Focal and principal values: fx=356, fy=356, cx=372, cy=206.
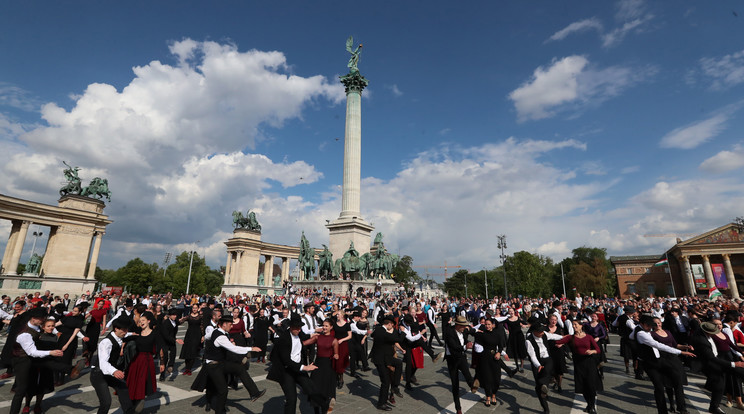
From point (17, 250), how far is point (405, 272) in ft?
269

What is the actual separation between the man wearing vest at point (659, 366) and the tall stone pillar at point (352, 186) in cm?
3277

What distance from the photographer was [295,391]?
5.94 m

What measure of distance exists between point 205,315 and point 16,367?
4684 mm

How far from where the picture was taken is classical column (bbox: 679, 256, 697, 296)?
59.6m

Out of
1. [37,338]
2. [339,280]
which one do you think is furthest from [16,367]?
[339,280]

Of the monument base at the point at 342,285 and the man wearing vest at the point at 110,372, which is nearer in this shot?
the man wearing vest at the point at 110,372

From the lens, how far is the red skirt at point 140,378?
5.91 meters

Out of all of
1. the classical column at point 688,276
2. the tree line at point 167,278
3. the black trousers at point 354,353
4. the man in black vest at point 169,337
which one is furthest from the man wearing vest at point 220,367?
the classical column at point 688,276

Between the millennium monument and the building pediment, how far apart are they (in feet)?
194

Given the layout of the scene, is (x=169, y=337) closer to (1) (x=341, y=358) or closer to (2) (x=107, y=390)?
(2) (x=107, y=390)

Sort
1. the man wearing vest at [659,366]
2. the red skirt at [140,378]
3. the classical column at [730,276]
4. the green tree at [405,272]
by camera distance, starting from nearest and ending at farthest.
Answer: the red skirt at [140,378]
the man wearing vest at [659,366]
the classical column at [730,276]
the green tree at [405,272]

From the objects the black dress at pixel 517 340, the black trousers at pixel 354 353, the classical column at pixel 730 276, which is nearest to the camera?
the black trousers at pixel 354 353

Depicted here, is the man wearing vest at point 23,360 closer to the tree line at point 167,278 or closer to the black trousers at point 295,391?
the black trousers at point 295,391

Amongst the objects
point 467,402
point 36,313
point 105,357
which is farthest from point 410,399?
point 36,313
